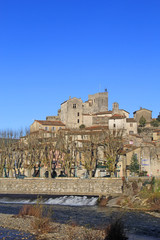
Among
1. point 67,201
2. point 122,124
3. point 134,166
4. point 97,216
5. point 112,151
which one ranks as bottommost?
point 67,201

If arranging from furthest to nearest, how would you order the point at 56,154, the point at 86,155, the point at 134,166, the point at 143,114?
the point at 143,114 → the point at 56,154 → the point at 134,166 → the point at 86,155

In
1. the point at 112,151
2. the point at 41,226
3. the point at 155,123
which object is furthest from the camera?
the point at 155,123

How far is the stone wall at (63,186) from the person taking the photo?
49.6m

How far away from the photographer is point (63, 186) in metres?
53.1

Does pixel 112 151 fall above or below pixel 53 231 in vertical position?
above

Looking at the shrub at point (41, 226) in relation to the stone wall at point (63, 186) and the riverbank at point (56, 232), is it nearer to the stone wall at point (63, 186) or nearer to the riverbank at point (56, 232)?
the riverbank at point (56, 232)

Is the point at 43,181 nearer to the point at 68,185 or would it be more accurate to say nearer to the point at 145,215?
the point at 68,185

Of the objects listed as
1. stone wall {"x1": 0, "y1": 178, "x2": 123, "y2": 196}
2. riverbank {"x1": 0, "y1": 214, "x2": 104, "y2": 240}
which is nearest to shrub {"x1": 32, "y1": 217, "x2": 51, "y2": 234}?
riverbank {"x1": 0, "y1": 214, "x2": 104, "y2": 240}

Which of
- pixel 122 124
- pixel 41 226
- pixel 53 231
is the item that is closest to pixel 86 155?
pixel 53 231

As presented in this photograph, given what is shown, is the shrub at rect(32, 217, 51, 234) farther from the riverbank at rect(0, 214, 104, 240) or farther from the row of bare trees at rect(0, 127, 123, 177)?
the row of bare trees at rect(0, 127, 123, 177)

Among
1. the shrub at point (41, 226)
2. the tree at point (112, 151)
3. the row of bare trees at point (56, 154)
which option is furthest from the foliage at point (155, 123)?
the shrub at point (41, 226)

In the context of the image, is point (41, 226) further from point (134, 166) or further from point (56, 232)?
point (134, 166)

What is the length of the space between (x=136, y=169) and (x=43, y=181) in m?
18.0

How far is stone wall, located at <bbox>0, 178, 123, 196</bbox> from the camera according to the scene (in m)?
49.6
